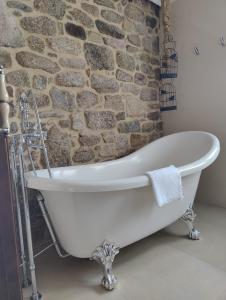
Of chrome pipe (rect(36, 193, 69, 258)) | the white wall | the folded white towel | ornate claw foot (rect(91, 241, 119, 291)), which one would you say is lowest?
ornate claw foot (rect(91, 241, 119, 291))

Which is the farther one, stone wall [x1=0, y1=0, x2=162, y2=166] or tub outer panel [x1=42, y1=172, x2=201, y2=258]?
stone wall [x1=0, y1=0, x2=162, y2=166]

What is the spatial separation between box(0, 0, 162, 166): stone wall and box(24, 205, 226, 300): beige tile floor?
81 cm

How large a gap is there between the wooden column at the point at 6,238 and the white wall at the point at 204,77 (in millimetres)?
2156

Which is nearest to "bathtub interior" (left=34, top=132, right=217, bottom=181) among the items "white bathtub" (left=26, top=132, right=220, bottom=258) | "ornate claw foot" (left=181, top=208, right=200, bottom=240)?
"white bathtub" (left=26, top=132, right=220, bottom=258)

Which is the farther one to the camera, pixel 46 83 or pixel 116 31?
pixel 116 31

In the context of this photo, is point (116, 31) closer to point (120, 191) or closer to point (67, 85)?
point (67, 85)

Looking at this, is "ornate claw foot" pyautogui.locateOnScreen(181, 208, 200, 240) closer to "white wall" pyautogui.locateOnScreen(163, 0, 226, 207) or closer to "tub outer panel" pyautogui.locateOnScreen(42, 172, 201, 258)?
"tub outer panel" pyautogui.locateOnScreen(42, 172, 201, 258)

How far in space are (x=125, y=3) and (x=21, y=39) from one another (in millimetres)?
1251

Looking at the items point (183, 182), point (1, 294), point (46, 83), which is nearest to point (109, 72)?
point (46, 83)

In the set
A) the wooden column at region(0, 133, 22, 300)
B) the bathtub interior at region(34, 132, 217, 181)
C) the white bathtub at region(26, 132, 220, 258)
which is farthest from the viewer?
the bathtub interior at region(34, 132, 217, 181)

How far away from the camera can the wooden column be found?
26.0 inches

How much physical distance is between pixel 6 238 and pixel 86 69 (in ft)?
5.60

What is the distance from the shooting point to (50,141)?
6.15ft

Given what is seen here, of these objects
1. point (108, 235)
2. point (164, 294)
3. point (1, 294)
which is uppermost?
point (1, 294)
